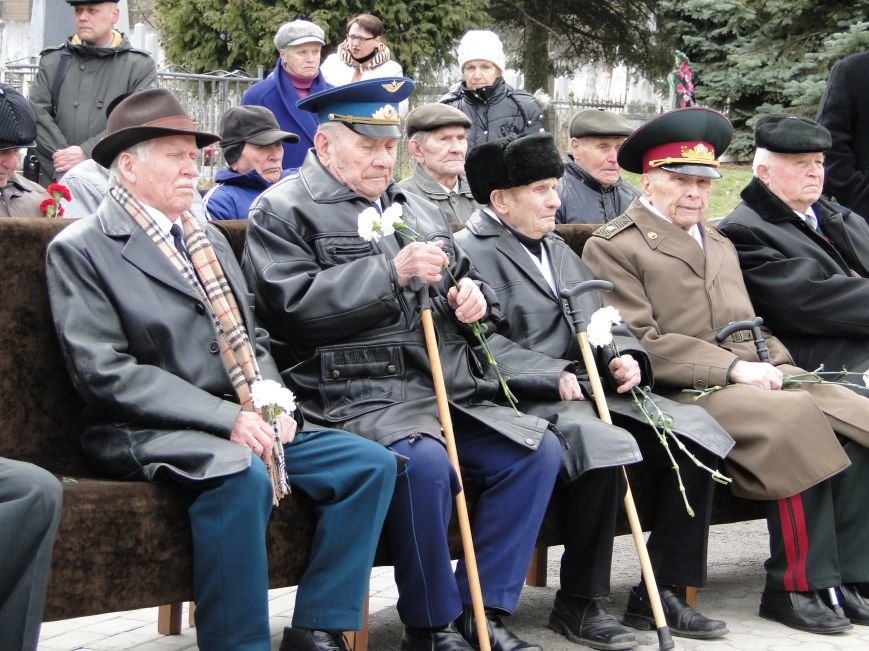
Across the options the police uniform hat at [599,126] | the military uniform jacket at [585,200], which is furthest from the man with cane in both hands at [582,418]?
the police uniform hat at [599,126]

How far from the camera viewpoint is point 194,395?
161 inches

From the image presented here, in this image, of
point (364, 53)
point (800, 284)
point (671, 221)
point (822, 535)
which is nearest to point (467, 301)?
point (671, 221)

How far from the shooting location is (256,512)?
13.1 feet

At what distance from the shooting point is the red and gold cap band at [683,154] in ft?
19.0

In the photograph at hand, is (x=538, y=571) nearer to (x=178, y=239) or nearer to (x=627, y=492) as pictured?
(x=627, y=492)

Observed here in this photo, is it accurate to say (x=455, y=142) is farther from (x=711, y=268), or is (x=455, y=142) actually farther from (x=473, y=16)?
(x=473, y=16)

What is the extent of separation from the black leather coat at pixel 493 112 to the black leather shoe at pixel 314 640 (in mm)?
4226

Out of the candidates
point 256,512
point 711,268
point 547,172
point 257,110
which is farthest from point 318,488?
point 257,110

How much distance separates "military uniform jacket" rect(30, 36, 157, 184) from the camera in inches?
304

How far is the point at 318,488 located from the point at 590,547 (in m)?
1.10

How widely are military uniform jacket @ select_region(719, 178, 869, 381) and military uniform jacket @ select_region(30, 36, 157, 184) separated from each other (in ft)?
11.3

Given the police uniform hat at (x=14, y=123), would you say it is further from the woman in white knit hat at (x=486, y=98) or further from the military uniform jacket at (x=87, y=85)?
the woman in white knit hat at (x=486, y=98)

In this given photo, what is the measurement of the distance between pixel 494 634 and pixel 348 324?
1.12m

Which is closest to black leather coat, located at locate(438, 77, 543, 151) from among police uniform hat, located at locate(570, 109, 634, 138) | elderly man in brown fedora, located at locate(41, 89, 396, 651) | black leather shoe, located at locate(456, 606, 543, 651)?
police uniform hat, located at locate(570, 109, 634, 138)
